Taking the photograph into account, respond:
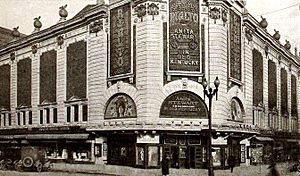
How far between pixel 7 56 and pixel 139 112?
196 cm

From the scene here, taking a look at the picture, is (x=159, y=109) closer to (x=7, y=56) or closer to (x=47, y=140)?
(x=47, y=140)

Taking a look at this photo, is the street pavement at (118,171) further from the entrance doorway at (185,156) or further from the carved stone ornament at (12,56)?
the carved stone ornament at (12,56)

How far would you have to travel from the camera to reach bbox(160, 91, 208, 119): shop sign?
17.2ft

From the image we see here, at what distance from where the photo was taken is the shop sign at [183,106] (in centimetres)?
523

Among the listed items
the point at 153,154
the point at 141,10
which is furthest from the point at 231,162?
the point at 141,10

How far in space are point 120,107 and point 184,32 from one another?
1245mm

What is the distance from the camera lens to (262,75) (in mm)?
4055

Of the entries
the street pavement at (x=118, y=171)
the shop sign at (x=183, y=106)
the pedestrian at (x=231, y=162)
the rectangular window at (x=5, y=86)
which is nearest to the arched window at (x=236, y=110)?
the pedestrian at (x=231, y=162)

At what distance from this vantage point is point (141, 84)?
5.66 meters

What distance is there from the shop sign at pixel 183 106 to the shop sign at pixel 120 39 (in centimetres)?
64

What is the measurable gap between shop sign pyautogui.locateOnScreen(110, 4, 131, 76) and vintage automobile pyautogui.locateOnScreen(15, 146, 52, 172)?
1266 millimetres

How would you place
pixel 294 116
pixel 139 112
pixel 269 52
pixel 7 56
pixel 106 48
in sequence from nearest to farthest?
pixel 294 116, pixel 269 52, pixel 7 56, pixel 106 48, pixel 139 112

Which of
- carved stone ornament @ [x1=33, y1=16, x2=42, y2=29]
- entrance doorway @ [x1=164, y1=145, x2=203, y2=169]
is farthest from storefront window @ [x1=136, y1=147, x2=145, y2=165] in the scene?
carved stone ornament @ [x1=33, y1=16, x2=42, y2=29]

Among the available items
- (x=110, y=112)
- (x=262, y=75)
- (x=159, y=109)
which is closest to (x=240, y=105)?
(x=262, y=75)
